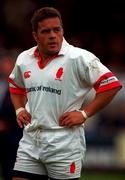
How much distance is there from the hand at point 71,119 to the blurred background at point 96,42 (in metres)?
4.33

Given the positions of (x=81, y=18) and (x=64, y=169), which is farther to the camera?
(x=81, y=18)

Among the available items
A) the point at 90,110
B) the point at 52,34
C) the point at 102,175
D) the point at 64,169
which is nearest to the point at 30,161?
the point at 64,169

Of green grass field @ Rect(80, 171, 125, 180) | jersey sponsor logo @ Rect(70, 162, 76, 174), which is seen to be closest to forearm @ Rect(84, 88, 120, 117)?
jersey sponsor logo @ Rect(70, 162, 76, 174)

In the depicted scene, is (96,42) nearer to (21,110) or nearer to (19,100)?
(19,100)

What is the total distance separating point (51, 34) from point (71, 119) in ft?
2.46

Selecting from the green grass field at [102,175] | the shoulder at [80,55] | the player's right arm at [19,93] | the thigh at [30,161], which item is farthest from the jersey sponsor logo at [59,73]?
the green grass field at [102,175]

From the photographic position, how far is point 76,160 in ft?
24.6

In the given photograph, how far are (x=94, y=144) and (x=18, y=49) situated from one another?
3.14m

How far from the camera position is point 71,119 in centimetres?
740

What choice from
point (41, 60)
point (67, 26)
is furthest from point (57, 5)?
point (41, 60)

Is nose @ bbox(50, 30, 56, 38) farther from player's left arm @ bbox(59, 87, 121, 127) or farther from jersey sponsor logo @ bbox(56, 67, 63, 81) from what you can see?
player's left arm @ bbox(59, 87, 121, 127)

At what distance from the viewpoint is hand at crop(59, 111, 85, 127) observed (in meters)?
7.39

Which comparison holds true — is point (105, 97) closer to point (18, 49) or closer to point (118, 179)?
point (118, 179)

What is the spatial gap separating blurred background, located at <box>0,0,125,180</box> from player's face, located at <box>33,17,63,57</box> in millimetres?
4234
